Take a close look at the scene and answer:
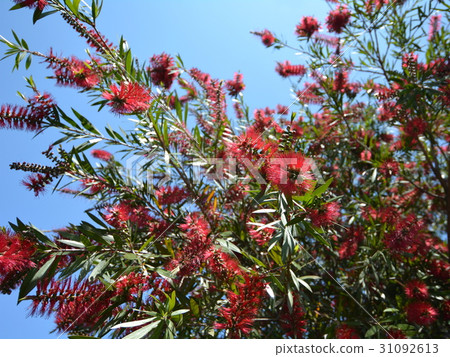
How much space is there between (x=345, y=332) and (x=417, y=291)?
45 cm

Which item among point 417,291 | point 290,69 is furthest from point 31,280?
point 290,69

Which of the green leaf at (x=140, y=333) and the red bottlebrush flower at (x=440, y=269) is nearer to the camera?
the green leaf at (x=140, y=333)

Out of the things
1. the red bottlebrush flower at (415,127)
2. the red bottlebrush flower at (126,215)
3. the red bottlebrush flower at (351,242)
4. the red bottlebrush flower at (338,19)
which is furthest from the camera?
the red bottlebrush flower at (338,19)

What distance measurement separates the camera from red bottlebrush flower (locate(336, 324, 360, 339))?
1.29 metres

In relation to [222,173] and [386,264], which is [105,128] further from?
[386,264]

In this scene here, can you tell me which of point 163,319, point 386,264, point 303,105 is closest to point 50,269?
point 163,319

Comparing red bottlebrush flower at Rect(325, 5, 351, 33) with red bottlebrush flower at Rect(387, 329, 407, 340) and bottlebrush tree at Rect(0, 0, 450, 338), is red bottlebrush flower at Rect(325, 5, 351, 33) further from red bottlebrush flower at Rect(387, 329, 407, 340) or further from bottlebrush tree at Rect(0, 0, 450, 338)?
red bottlebrush flower at Rect(387, 329, 407, 340)

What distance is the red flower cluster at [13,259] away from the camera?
2.88ft

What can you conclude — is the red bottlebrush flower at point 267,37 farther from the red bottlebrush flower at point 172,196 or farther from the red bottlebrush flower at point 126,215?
the red bottlebrush flower at point 126,215

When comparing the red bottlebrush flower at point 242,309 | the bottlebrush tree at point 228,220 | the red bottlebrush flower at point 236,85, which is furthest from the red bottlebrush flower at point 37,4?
the red bottlebrush flower at point 236,85

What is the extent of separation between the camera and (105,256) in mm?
1084

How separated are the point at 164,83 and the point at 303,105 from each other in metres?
1.24

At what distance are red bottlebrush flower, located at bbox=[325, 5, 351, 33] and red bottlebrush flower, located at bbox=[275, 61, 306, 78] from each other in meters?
0.33

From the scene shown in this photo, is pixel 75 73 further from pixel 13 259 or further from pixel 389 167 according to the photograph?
pixel 389 167
